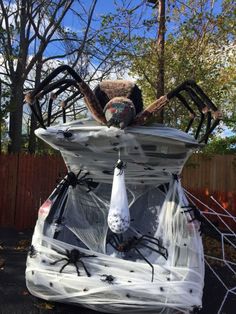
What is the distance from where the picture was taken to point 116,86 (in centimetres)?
551

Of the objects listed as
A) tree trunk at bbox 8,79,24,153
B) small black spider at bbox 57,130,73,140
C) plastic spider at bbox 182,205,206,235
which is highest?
tree trunk at bbox 8,79,24,153

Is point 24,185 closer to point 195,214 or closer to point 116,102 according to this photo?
point 116,102

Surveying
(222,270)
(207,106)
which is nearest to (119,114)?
(207,106)

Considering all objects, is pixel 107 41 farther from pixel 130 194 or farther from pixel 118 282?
pixel 118 282

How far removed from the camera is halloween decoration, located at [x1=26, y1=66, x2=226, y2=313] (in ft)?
12.8

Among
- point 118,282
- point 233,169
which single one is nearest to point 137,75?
point 233,169

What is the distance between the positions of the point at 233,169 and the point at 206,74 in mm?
5151

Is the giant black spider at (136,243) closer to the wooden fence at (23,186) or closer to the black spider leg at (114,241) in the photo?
the black spider leg at (114,241)

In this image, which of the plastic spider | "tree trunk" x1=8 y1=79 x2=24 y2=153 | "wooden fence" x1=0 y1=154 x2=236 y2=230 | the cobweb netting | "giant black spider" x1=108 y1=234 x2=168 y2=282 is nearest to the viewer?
the cobweb netting

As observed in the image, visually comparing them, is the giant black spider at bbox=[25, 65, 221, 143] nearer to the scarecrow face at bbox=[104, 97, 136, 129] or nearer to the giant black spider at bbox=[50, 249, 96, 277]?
the scarecrow face at bbox=[104, 97, 136, 129]

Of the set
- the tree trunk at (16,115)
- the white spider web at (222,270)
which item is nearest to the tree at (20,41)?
the tree trunk at (16,115)

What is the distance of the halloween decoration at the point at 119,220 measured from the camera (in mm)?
3902

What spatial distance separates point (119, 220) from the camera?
403cm

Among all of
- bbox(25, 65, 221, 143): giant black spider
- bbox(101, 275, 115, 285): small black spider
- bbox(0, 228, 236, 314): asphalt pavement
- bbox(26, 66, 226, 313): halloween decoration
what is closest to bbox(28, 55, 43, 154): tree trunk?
bbox(0, 228, 236, 314): asphalt pavement
